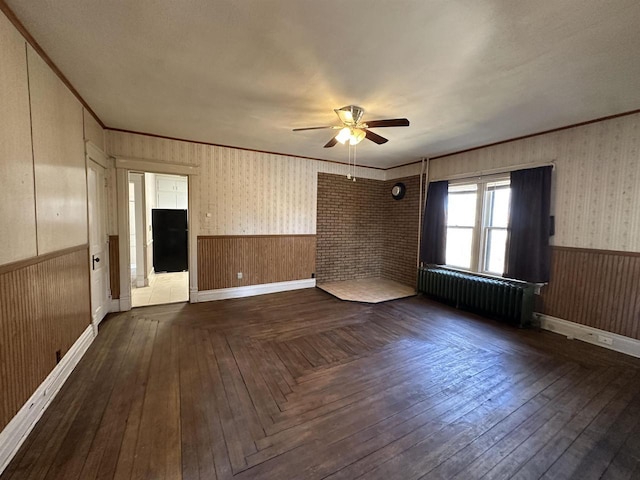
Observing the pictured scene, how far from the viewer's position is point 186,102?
2.86 m

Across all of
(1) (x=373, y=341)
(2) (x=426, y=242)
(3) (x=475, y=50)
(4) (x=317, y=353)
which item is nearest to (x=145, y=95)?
(3) (x=475, y=50)

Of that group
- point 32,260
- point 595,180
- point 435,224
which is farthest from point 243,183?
point 595,180

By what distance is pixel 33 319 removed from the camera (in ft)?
6.09

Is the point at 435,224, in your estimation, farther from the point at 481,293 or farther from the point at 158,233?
the point at 158,233

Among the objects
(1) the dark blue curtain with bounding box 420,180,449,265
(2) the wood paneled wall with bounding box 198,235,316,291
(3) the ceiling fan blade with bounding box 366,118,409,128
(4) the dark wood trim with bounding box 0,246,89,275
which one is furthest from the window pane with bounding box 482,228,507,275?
(4) the dark wood trim with bounding box 0,246,89,275

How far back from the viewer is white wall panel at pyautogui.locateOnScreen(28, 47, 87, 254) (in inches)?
77.0

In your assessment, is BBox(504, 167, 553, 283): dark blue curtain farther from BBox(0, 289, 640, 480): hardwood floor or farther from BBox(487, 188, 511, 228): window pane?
BBox(0, 289, 640, 480): hardwood floor

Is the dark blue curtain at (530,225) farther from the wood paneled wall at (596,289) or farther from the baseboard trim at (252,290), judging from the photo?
the baseboard trim at (252,290)

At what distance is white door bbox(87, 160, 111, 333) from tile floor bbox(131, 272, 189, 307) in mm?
706

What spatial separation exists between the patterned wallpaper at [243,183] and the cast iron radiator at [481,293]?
2.58 m

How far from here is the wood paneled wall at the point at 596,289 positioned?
2.92 m

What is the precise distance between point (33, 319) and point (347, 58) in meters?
3.03

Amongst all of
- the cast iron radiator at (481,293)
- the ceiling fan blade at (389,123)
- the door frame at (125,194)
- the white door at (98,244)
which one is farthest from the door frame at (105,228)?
the cast iron radiator at (481,293)

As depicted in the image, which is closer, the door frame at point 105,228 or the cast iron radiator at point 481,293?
the door frame at point 105,228
